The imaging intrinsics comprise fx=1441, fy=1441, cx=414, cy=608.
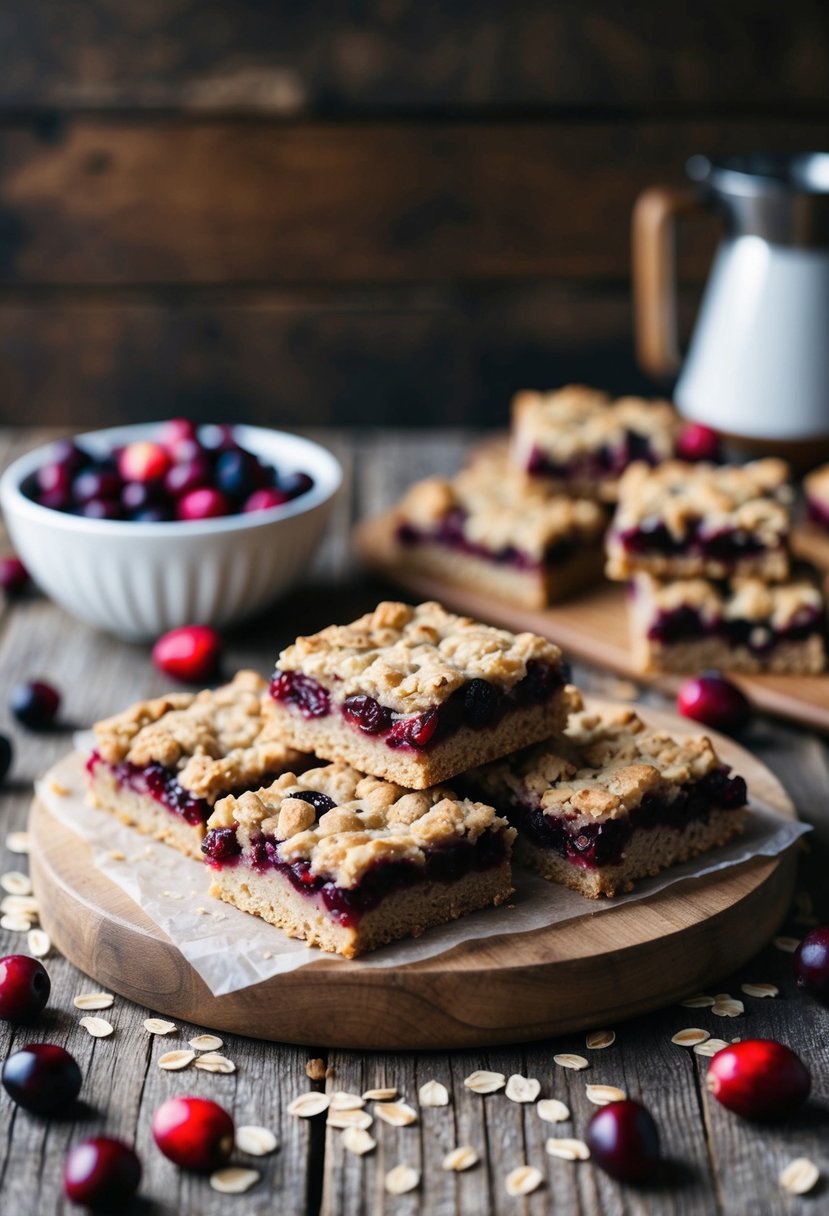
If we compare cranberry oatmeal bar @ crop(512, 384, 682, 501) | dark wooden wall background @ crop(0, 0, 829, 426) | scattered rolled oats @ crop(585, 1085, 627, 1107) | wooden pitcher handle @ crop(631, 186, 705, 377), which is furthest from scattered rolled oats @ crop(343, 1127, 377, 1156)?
dark wooden wall background @ crop(0, 0, 829, 426)

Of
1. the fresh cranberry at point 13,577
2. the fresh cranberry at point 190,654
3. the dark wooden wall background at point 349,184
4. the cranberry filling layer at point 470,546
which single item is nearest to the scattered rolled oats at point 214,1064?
the fresh cranberry at point 190,654

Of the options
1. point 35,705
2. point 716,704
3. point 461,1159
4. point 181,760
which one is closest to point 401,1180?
point 461,1159

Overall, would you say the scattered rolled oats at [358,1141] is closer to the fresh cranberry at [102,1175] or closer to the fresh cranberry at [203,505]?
the fresh cranberry at [102,1175]

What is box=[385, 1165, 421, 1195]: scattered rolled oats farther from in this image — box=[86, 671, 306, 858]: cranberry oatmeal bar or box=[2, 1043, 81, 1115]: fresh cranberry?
box=[86, 671, 306, 858]: cranberry oatmeal bar

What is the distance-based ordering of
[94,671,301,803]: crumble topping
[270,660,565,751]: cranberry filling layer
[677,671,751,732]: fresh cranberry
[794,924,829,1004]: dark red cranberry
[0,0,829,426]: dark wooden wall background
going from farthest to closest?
1. [0,0,829,426]: dark wooden wall background
2. [677,671,751,732]: fresh cranberry
3. [94,671,301,803]: crumble topping
4. [270,660,565,751]: cranberry filling layer
5. [794,924,829,1004]: dark red cranberry

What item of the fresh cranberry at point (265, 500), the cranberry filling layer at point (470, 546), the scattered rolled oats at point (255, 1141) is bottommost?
the cranberry filling layer at point (470, 546)

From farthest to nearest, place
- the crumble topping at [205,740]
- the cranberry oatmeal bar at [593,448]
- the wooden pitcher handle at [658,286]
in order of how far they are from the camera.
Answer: the wooden pitcher handle at [658,286]
the cranberry oatmeal bar at [593,448]
the crumble topping at [205,740]

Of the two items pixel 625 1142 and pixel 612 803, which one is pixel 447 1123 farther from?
pixel 612 803
